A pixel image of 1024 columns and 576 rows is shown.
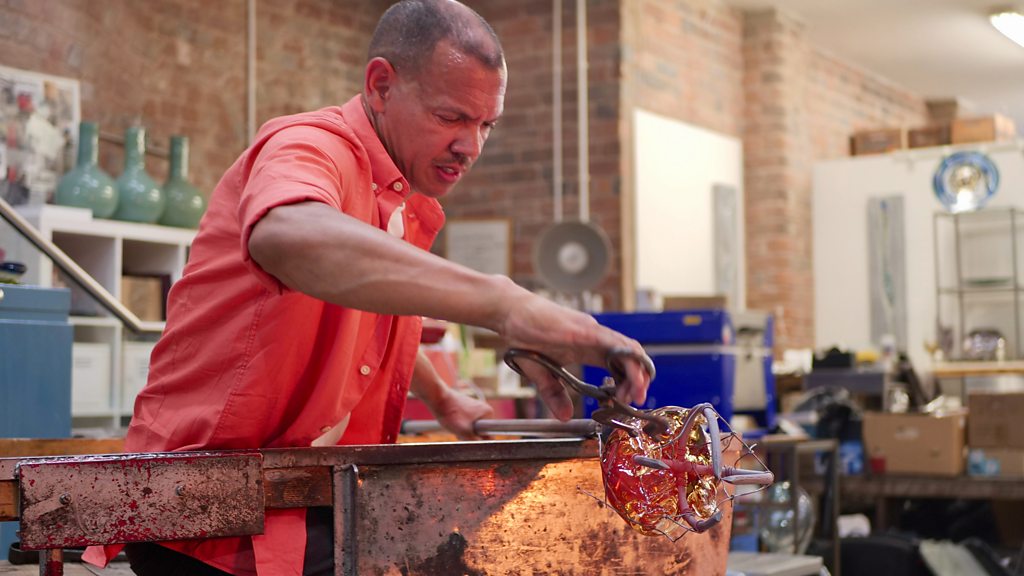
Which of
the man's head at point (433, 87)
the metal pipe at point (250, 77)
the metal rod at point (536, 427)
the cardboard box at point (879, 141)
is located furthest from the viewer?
the cardboard box at point (879, 141)

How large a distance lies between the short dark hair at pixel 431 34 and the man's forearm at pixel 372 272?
386 mm

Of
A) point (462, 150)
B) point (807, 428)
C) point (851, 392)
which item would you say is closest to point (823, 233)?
point (851, 392)

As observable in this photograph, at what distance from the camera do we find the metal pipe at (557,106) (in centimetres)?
741

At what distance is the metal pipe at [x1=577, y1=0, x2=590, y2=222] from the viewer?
24.1 feet

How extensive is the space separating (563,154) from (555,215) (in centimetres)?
37

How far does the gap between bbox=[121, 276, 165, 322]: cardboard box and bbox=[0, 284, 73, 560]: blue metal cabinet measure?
2.90 m

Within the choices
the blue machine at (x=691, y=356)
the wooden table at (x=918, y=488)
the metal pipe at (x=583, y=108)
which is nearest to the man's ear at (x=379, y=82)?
the blue machine at (x=691, y=356)

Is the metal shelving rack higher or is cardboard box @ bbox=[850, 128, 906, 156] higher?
cardboard box @ bbox=[850, 128, 906, 156]

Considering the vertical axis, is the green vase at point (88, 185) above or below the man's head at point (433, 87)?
above

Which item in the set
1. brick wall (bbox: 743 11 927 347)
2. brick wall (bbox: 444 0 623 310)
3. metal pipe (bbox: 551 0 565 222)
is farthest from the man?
brick wall (bbox: 743 11 927 347)

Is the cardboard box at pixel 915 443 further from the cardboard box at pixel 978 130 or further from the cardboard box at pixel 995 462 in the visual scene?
the cardboard box at pixel 978 130

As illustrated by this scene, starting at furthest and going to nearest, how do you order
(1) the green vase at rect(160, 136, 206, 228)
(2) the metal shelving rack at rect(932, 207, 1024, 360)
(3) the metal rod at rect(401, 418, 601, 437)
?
(2) the metal shelving rack at rect(932, 207, 1024, 360) → (1) the green vase at rect(160, 136, 206, 228) → (3) the metal rod at rect(401, 418, 601, 437)

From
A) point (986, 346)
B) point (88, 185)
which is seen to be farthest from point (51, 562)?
point (986, 346)

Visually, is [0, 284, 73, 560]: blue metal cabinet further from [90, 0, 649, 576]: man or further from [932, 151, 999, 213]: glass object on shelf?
[932, 151, 999, 213]: glass object on shelf
